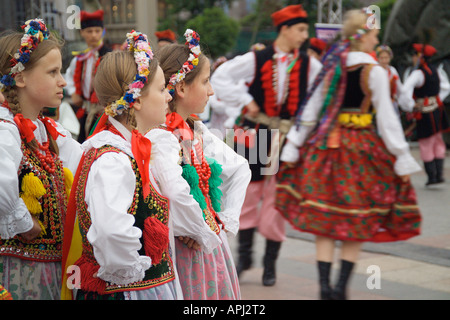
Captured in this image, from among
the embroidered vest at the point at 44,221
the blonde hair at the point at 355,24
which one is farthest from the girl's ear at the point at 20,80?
the blonde hair at the point at 355,24

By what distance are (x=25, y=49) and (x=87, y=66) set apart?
420 cm

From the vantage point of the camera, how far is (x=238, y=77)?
5082mm

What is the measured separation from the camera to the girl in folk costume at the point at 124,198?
7.07 ft

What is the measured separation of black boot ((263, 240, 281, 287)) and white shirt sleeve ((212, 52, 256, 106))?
1.12 meters

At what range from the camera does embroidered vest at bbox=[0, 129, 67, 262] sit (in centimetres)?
252

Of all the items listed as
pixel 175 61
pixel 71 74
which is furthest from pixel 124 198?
pixel 71 74

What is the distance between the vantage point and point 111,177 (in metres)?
2.18

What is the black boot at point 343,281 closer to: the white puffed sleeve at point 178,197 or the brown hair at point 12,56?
the white puffed sleeve at point 178,197

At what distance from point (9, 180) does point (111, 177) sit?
435 mm

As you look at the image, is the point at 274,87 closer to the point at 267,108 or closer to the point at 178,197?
the point at 267,108

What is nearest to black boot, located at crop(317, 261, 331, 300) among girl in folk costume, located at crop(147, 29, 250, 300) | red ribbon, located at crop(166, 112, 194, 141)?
girl in folk costume, located at crop(147, 29, 250, 300)

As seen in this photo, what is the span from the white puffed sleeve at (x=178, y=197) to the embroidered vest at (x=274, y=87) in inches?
95.5

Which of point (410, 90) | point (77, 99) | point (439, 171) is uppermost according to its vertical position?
point (77, 99)
